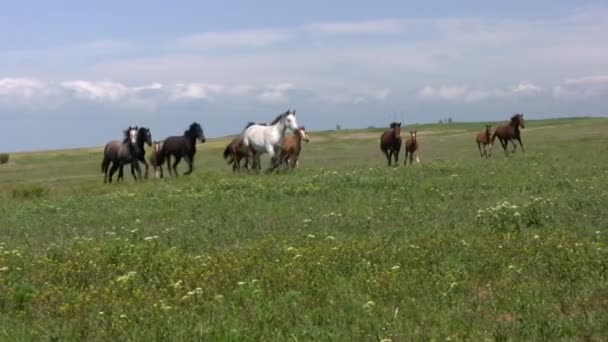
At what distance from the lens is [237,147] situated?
32.9 meters

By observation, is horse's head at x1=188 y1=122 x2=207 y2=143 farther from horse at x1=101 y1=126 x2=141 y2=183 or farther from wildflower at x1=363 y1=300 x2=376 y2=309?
wildflower at x1=363 y1=300 x2=376 y2=309

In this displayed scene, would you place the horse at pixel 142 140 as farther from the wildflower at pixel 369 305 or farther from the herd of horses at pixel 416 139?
the wildflower at pixel 369 305

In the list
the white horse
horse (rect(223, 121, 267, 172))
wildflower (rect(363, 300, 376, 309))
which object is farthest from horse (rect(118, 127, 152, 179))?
wildflower (rect(363, 300, 376, 309))

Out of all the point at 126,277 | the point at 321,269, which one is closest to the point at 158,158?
the point at 126,277

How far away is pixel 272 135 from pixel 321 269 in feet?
69.6

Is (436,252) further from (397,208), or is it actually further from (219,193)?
(219,193)

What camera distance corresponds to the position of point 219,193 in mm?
22172

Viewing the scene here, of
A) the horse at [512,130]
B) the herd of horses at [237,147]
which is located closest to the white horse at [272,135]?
the herd of horses at [237,147]

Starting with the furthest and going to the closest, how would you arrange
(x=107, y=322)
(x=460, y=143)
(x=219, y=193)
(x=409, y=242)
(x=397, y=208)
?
(x=460, y=143) < (x=219, y=193) < (x=397, y=208) < (x=409, y=242) < (x=107, y=322)

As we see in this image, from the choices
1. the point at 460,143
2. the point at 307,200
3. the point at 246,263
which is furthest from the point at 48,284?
the point at 460,143

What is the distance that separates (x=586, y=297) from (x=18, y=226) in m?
12.8

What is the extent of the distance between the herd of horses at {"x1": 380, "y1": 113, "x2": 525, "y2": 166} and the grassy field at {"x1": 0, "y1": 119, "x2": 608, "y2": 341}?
16.9 metres

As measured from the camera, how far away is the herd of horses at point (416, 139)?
1449 inches

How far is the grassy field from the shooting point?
766 centimetres
